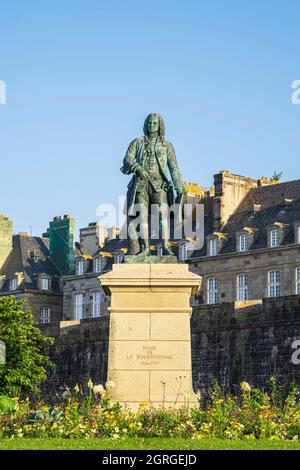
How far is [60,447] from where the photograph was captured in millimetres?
21562

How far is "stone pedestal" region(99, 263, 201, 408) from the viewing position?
26.2m

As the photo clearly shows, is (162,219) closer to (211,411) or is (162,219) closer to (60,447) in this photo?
(211,411)

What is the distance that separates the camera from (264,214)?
269 ft

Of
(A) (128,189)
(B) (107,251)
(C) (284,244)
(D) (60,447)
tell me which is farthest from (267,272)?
(D) (60,447)

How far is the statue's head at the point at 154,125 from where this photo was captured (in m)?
27.7

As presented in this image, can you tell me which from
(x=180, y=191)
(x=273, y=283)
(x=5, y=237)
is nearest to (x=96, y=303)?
(x=5, y=237)

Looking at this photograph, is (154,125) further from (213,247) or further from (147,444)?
(213,247)

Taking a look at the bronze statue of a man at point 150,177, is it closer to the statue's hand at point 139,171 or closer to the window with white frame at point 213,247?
the statue's hand at point 139,171

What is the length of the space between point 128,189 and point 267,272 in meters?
52.2

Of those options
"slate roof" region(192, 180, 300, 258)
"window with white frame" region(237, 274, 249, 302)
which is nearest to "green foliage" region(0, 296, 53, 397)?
"window with white frame" region(237, 274, 249, 302)

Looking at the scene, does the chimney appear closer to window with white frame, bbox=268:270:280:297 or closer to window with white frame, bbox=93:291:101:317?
window with white frame, bbox=93:291:101:317

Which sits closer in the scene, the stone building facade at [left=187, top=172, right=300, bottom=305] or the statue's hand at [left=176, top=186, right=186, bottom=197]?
the statue's hand at [left=176, top=186, right=186, bottom=197]

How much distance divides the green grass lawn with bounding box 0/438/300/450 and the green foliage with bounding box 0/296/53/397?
3085cm
